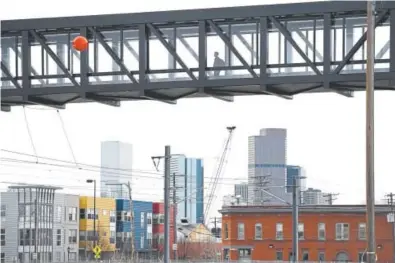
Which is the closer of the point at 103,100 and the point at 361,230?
the point at 103,100

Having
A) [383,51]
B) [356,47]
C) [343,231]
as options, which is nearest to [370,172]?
[356,47]

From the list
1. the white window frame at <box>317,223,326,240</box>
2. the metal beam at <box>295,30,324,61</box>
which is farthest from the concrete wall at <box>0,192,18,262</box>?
the metal beam at <box>295,30,324,61</box>

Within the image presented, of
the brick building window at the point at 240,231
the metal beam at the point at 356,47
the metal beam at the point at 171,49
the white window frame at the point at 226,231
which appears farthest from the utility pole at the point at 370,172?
the white window frame at the point at 226,231

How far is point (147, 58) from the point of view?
2859 centimetres

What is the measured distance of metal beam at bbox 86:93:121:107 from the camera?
29.7 meters

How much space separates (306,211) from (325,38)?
235ft

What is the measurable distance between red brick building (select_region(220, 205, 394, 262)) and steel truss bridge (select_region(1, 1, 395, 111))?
6628 centimetres

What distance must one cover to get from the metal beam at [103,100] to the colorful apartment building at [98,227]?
94.4 metres

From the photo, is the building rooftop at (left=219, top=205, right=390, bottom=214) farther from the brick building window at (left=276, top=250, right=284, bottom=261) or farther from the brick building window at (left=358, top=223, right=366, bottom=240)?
the brick building window at (left=276, top=250, right=284, bottom=261)

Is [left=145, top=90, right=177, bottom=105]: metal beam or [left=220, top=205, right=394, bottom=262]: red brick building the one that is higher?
[left=145, top=90, right=177, bottom=105]: metal beam

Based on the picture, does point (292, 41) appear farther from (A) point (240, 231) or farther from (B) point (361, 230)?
(A) point (240, 231)

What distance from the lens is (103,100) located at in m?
30.4

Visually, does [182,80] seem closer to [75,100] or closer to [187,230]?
[75,100]

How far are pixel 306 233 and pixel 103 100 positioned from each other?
6888 centimetres
